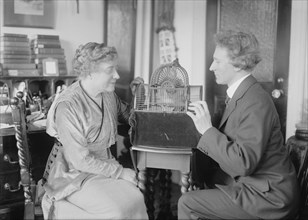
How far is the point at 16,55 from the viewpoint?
12.9 ft

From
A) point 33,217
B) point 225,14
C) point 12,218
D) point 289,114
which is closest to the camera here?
point 33,217

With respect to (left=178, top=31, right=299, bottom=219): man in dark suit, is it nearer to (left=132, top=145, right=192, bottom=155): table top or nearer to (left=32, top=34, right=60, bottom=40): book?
(left=132, top=145, right=192, bottom=155): table top

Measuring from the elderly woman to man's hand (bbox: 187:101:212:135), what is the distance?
22.3 inches

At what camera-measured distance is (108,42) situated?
15.1ft

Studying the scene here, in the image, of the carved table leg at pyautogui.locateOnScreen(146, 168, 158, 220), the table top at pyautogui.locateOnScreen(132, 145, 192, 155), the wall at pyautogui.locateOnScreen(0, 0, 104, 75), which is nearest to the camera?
the table top at pyautogui.locateOnScreen(132, 145, 192, 155)

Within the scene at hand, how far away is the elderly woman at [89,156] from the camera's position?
2389 mm

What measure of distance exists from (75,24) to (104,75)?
2.03 m

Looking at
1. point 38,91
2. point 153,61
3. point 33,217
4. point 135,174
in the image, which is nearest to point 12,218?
point 33,217

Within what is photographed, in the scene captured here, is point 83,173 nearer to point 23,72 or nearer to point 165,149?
point 165,149

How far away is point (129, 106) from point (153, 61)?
176 cm

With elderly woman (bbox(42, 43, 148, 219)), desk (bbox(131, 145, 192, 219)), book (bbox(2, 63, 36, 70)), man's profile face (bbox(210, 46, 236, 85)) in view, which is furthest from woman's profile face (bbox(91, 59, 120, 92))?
book (bbox(2, 63, 36, 70))

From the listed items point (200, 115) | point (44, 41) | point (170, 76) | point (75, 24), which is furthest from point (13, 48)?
point (200, 115)

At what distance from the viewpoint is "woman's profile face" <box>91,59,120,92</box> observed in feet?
8.51

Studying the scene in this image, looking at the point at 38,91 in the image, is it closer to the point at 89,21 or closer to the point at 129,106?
the point at 89,21
